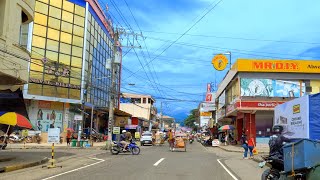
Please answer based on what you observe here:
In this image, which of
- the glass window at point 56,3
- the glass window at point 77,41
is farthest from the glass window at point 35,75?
the glass window at point 56,3

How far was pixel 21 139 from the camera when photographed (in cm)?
4722

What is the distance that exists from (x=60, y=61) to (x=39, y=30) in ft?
14.6

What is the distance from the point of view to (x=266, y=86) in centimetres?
4397

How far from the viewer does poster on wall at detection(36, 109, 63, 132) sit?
48612 mm

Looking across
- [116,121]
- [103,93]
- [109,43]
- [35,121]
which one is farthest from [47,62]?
[116,121]

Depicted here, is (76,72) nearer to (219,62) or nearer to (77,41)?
(77,41)

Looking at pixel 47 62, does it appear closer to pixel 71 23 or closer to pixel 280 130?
pixel 71 23

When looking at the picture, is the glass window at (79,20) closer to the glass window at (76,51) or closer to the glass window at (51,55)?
the glass window at (76,51)

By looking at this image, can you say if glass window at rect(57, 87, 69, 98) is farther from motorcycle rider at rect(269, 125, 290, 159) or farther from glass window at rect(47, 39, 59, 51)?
motorcycle rider at rect(269, 125, 290, 159)

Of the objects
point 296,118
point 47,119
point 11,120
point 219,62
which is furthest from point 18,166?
point 47,119

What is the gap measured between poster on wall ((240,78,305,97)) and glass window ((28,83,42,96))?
23.2m

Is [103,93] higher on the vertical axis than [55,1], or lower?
lower

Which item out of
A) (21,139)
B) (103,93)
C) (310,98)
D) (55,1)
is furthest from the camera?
(103,93)

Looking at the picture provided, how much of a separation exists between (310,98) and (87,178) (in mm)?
8288
